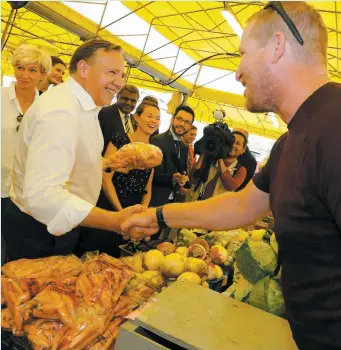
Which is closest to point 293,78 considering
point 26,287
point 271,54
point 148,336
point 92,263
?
point 271,54

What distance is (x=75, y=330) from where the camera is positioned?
121cm

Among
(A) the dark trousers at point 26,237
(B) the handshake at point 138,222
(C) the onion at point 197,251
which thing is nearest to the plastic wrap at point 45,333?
(B) the handshake at point 138,222

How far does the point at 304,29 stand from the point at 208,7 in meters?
7.73

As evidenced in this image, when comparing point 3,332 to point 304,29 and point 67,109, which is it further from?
point 304,29

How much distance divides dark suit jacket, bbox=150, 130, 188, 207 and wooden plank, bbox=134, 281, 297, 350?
67.7 inches

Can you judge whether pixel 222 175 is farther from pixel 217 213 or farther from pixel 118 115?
pixel 217 213

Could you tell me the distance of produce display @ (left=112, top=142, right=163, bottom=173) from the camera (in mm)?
2219

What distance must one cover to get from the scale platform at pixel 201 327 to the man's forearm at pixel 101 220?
0.42 metres

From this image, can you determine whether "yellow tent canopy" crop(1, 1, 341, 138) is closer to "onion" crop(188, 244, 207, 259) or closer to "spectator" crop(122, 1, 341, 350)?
"onion" crop(188, 244, 207, 259)

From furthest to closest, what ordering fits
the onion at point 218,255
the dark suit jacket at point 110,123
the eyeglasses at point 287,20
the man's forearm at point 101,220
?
the dark suit jacket at point 110,123 → the onion at point 218,255 → the man's forearm at point 101,220 → the eyeglasses at point 287,20

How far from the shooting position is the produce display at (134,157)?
7.28 ft

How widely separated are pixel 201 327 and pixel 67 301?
47 centimetres

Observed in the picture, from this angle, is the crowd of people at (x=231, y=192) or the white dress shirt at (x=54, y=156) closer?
the crowd of people at (x=231, y=192)

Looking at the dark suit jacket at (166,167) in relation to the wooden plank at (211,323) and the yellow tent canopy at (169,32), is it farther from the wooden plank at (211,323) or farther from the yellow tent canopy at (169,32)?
the yellow tent canopy at (169,32)
